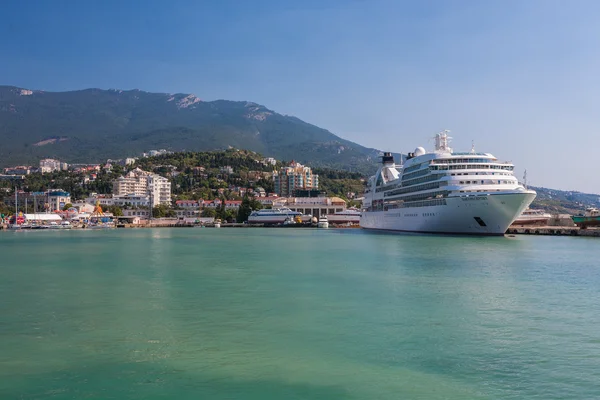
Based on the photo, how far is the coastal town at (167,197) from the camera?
120 m

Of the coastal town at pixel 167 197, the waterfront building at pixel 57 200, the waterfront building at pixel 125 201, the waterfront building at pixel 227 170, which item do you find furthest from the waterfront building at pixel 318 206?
the waterfront building at pixel 57 200

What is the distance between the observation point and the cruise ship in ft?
158

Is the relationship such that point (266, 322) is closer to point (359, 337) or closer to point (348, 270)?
point (359, 337)

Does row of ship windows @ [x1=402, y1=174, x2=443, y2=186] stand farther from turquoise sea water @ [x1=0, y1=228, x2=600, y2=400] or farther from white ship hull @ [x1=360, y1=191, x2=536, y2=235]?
turquoise sea water @ [x1=0, y1=228, x2=600, y2=400]

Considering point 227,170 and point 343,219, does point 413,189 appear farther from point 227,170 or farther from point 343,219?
point 227,170

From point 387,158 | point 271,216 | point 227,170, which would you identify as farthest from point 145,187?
point 387,158

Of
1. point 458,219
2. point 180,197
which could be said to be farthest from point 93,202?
point 458,219

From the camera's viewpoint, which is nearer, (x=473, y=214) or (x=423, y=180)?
(x=473, y=214)

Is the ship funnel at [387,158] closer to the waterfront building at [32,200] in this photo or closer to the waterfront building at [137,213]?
the waterfront building at [137,213]

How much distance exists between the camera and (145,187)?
162 metres

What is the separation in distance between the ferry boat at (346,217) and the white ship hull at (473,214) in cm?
5731

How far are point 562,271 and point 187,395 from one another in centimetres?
2295

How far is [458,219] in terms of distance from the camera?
Answer: 51.1 meters

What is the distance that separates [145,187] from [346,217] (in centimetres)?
7028
